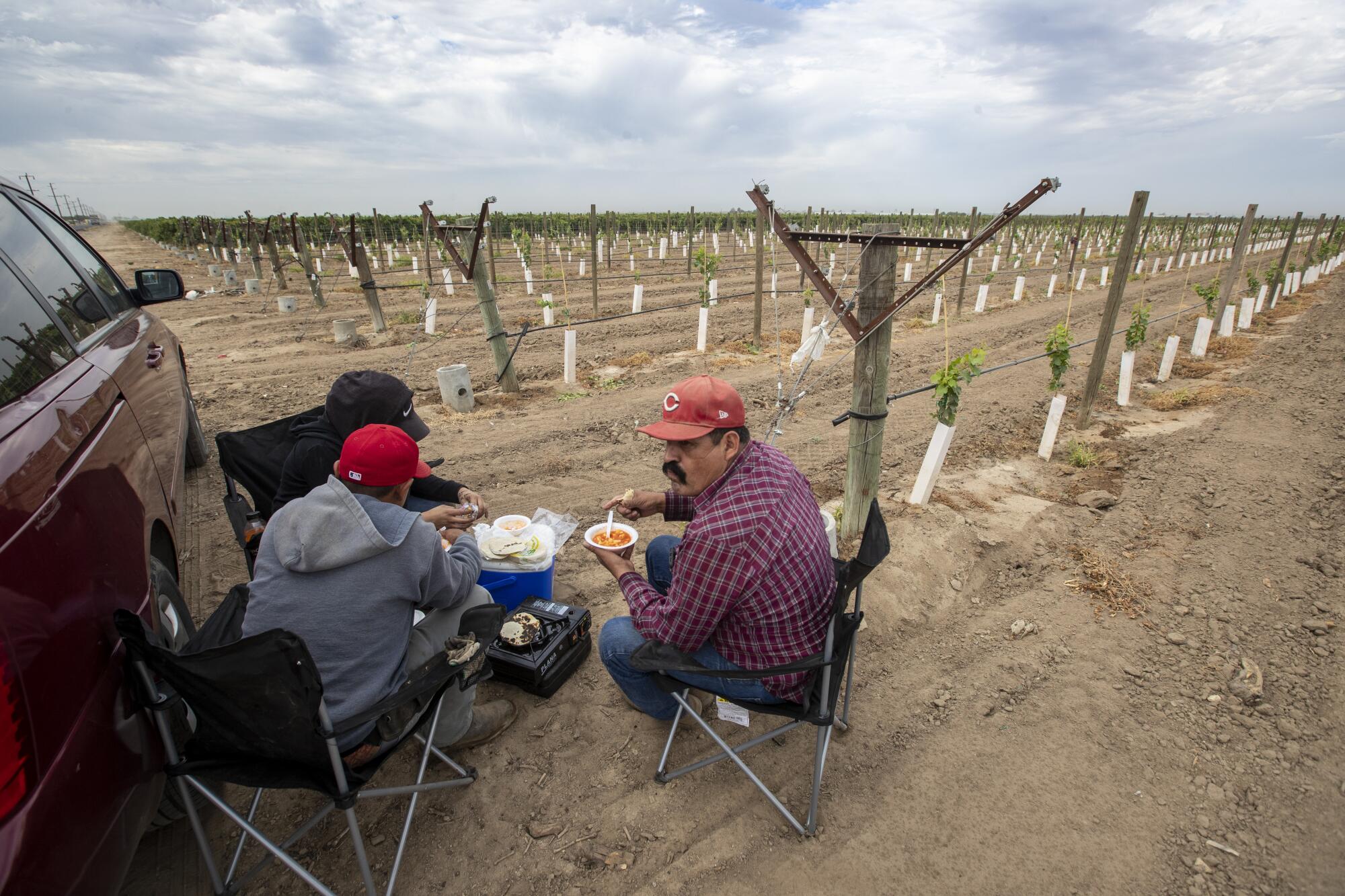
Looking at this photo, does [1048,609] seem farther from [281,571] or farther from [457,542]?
[281,571]

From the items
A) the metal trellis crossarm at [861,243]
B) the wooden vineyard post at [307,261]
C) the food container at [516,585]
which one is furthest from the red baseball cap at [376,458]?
the wooden vineyard post at [307,261]

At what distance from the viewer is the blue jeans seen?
2.17 m

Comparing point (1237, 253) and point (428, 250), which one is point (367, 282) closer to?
point (428, 250)

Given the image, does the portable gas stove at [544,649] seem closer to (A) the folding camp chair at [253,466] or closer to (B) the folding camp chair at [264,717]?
(B) the folding camp chair at [264,717]

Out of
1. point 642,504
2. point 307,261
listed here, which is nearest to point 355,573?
point 642,504

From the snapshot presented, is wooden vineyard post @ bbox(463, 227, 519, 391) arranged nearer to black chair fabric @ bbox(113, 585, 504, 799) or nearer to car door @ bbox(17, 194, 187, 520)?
car door @ bbox(17, 194, 187, 520)

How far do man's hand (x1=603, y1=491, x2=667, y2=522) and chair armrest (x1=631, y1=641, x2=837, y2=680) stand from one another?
813 mm

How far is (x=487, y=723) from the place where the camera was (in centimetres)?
253

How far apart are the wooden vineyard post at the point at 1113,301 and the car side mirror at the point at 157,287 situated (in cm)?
667

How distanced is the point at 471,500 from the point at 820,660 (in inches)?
68.7

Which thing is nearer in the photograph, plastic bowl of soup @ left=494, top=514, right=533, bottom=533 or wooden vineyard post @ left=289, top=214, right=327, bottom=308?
plastic bowl of soup @ left=494, top=514, right=533, bottom=533

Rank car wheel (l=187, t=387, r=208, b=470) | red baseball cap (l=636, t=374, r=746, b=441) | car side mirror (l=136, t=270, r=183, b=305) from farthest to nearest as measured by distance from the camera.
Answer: car wheel (l=187, t=387, r=208, b=470) < car side mirror (l=136, t=270, r=183, b=305) < red baseball cap (l=636, t=374, r=746, b=441)

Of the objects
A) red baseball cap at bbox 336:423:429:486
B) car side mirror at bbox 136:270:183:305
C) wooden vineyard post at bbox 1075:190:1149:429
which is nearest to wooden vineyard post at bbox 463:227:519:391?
car side mirror at bbox 136:270:183:305

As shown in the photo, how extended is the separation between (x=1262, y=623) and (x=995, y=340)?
30.4 feet
